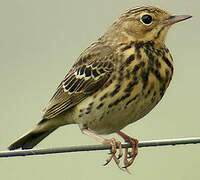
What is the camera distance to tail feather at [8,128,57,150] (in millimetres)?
10125

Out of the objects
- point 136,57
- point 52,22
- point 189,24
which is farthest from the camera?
point 52,22

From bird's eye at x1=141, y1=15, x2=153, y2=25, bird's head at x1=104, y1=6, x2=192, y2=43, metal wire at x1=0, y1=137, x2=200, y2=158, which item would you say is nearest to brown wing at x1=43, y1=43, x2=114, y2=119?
bird's head at x1=104, y1=6, x2=192, y2=43

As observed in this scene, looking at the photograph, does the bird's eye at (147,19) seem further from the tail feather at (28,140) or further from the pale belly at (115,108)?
the tail feather at (28,140)

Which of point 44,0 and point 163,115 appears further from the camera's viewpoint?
point 44,0

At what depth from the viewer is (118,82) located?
9648mm

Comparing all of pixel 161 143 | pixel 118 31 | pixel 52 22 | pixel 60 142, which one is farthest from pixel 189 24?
pixel 161 143

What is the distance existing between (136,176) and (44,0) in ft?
19.5

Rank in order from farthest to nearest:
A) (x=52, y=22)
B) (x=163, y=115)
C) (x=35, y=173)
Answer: (x=52, y=22) → (x=163, y=115) → (x=35, y=173)

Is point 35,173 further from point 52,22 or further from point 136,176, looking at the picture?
point 52,22

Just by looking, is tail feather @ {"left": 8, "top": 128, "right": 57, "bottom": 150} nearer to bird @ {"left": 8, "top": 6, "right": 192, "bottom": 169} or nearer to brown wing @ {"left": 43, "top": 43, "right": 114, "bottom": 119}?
bird @ {"left": 8, "top": 6, "right": 192, "bottom": 169}

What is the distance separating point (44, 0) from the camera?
17484mm

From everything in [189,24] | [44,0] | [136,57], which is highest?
[44,0]

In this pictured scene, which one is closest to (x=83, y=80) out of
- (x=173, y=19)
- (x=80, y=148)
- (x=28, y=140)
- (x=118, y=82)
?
(x=118, y=82)

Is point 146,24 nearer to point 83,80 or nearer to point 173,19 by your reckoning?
point 173,19
